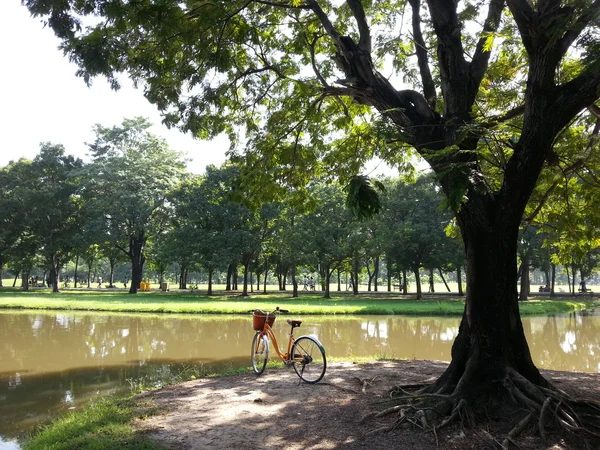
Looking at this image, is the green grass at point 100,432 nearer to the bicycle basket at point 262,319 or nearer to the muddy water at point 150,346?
the muddy water at point 150,346

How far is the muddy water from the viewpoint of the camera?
8.16m

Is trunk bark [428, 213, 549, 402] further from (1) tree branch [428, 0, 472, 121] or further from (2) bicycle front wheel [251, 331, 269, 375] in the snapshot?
(2) bicycle front wheel [251, 331, 269, 375]

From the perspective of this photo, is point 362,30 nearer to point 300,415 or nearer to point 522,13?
point 522,13

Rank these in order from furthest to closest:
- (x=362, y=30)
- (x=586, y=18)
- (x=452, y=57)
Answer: (x=362, y=30), (x=452, y=57), (x=586, y=18)

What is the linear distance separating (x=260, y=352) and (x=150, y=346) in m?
6.72

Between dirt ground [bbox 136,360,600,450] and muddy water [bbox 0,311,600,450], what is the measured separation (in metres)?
2.20

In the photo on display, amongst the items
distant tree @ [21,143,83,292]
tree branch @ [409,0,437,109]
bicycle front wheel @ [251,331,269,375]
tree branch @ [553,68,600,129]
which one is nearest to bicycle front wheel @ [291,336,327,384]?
bicycle front wheel @ [251,331,269,375]

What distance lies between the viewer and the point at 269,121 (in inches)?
345

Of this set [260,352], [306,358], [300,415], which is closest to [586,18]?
[300,415]

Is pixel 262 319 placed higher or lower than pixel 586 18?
lower

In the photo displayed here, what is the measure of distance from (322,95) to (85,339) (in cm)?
1160

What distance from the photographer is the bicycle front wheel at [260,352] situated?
7.75 metres

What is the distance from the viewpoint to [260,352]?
791 cm

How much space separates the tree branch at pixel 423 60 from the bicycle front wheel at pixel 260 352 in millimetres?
4874
